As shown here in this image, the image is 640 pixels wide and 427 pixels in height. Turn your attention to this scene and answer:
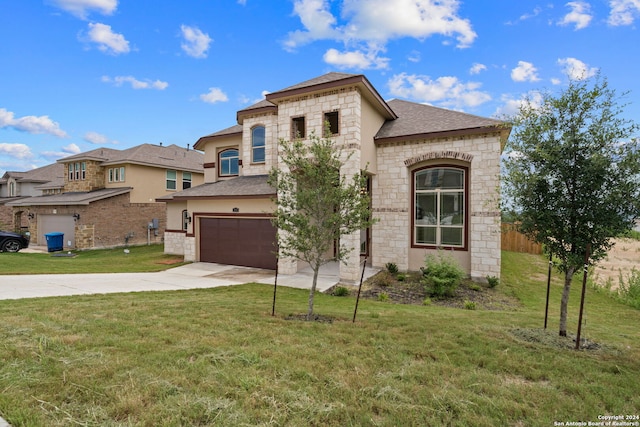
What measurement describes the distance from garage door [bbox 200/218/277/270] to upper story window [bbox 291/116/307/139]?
12.2 ft

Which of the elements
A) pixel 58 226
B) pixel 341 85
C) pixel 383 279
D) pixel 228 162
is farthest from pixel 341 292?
pixel 58 226

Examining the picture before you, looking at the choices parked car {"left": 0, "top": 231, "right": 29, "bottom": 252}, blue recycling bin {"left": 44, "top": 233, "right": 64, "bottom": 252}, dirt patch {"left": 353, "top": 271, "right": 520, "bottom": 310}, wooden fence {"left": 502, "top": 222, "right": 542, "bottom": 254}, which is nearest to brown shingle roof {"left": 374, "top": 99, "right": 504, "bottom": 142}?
dirt patch {"left": 353, "top": 271, "right": 520, "bottom": 310}

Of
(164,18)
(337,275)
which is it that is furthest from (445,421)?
(164,18)

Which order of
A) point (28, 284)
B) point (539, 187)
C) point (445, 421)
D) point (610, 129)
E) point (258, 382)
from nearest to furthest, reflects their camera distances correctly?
point (445, 421), point (258, 382), point (610, 129), point (539, 187), point (28, 284)

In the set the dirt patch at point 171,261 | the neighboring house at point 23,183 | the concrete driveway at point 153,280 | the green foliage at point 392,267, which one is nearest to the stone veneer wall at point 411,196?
the green foliage at point 392,267

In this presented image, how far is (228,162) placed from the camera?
17.6 meters

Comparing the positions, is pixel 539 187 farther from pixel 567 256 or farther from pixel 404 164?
pixel 404 164

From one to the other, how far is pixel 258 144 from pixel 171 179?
13.0m

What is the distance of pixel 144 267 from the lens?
1371 centimetres

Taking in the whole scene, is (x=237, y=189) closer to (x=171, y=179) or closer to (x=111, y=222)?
(x=111, y=222)

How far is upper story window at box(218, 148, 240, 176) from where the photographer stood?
57.1 ft

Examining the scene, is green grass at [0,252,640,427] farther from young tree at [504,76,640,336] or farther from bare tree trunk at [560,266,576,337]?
young tree at [504,76,640,336]

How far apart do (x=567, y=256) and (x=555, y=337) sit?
142 cm

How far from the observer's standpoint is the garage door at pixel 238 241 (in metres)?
13.4
